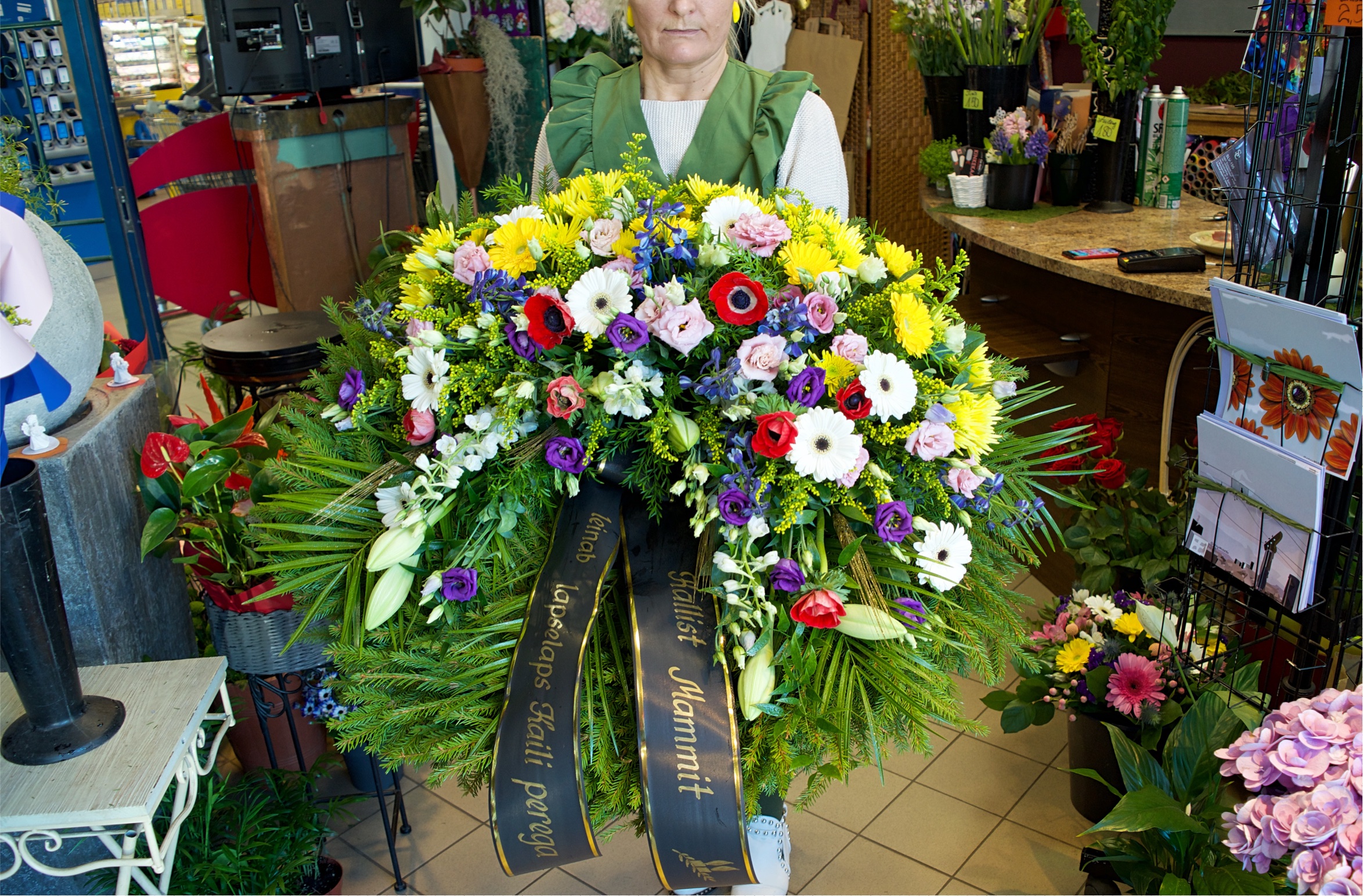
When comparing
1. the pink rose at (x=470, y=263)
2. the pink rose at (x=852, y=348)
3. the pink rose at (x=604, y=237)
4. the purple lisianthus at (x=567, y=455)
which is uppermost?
the pink rose at (x=604, y=237)

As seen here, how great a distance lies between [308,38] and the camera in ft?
11.5

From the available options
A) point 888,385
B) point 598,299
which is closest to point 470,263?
point 598,299

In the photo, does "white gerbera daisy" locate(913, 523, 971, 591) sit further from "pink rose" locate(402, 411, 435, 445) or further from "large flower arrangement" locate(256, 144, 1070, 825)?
"pink rose" locate(402, 411, 435, 445)

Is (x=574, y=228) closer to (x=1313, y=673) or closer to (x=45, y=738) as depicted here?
(x=45, y=738)

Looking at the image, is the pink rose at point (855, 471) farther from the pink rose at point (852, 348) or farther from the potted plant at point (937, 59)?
the potted plant at point (937, 59)

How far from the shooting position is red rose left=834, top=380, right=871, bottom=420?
107cm

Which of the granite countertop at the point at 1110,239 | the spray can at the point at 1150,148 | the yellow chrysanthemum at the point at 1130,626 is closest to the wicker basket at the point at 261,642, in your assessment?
the yellow chrysanthemum at the point at 1130,626

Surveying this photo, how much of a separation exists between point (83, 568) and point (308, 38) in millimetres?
A: 2494

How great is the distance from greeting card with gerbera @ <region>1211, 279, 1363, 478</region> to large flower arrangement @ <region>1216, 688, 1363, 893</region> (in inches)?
10.8

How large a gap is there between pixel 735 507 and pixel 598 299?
0.89 feet

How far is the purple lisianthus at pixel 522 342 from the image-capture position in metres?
1.14

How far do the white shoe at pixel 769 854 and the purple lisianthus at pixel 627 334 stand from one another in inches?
29.6

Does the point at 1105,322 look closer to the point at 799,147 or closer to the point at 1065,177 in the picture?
the point at 1065,177

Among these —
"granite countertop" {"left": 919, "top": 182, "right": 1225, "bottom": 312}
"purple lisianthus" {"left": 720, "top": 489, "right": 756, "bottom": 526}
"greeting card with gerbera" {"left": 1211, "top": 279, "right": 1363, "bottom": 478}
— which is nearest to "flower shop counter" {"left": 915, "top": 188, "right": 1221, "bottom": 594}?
"granite countertop" {"left": 919, "top": 182, "right": 1225, "bottom": 312}
